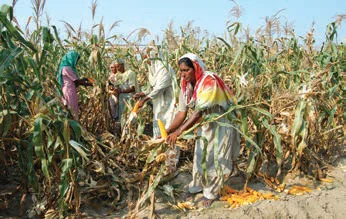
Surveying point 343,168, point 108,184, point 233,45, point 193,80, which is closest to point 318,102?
point 343,168

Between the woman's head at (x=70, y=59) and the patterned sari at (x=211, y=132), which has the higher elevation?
the woman's head at (x=70, y=59)

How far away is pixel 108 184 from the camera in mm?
3111

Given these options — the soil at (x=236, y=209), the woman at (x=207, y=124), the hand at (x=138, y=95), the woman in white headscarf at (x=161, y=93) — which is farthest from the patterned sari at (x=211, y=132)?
the hand at (x=138, y=95)

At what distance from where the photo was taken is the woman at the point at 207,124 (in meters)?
2.88

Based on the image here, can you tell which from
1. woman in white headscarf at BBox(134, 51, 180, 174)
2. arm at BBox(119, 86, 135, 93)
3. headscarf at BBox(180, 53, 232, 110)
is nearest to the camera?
headscarf at BBox(180, 53, 232, 110)

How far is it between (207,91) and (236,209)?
1069 millimetres

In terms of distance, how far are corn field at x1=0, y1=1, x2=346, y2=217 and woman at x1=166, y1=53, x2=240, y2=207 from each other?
16cm

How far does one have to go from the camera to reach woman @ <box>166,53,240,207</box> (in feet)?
9.46

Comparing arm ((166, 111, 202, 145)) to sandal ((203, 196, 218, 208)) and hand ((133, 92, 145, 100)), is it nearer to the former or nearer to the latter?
sandal ((203, 196, 218, 208))

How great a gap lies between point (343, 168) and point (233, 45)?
2.24 m

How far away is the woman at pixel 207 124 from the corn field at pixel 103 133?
0.51 ft

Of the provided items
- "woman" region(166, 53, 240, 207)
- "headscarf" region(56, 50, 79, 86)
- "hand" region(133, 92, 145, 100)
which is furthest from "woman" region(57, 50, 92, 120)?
"woman" region(166, 53, 240, 207)

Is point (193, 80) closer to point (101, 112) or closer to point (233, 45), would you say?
point (101, 112)

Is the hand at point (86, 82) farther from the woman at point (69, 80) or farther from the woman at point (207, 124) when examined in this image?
the woman at point (207, 124)
